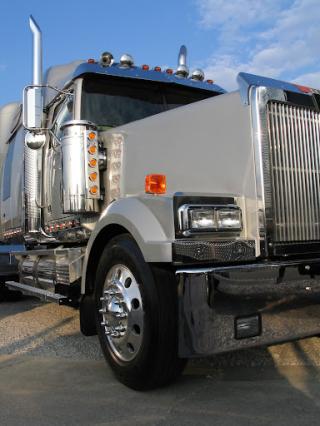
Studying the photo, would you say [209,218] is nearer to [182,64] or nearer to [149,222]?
[149,222]

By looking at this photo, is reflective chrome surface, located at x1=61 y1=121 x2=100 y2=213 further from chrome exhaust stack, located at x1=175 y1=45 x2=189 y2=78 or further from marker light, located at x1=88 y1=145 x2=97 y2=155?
chrome exhaust stack, located at x1=175 y1=45 x2=189 y2=78

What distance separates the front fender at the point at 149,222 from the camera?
3.34 m

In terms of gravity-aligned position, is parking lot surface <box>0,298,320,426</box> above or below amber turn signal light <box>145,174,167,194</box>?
below

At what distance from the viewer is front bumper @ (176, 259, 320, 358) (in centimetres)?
320

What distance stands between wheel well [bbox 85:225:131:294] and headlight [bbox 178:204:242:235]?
812 mm

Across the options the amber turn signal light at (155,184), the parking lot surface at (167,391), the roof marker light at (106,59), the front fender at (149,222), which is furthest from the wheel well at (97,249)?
the roof marker light at (106,59)

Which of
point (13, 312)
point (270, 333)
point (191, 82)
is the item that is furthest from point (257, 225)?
point (13, 312)

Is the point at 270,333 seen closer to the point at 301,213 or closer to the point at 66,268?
the point at 301,213

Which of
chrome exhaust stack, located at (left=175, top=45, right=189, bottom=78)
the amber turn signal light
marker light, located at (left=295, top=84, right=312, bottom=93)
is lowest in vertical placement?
the amber turn signal light

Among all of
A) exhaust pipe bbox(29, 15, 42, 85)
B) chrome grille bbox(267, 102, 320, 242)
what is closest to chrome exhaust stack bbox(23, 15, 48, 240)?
exhaust pipe bbox(29, 15, 42, 85)

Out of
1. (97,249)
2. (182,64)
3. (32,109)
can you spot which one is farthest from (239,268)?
(182,64)

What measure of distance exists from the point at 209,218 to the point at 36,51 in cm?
287

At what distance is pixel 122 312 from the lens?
149 inches

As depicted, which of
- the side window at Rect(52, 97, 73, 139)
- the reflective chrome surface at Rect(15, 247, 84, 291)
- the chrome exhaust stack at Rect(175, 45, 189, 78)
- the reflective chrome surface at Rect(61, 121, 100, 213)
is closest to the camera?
the reflective chrome surface at Rect(61, 121, 100, 213)
